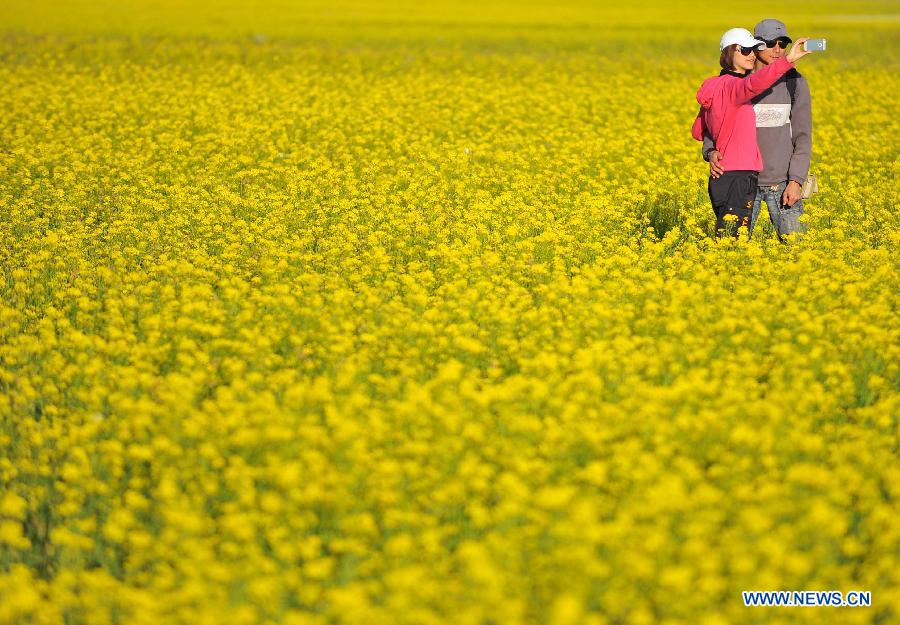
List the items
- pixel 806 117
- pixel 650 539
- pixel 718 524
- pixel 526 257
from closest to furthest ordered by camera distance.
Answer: pixel 650 539
pixel 718 524
pixel 806 117
pixel 526 257

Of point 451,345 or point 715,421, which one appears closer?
point 715,421

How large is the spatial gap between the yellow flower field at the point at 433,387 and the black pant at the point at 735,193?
416 millimetres

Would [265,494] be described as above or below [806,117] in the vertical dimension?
below

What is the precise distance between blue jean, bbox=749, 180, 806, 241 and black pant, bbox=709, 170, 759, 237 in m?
0.14

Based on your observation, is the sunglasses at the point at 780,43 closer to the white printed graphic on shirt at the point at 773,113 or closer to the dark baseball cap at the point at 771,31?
the dark baseball cap at the point at 771,31

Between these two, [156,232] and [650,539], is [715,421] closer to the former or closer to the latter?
[650,539]

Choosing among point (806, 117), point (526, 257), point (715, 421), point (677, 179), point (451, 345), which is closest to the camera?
point (715, 421)

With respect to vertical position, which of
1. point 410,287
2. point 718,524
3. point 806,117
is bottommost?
point 718,524

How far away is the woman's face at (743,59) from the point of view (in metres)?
8.14

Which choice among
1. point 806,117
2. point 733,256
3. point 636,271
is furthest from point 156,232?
point 806,117

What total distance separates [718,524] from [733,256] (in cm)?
434

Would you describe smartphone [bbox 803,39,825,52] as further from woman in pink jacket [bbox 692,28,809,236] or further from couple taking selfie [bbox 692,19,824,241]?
couple taking selfie [bbox 692,19,824,241]

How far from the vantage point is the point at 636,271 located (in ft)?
28.2

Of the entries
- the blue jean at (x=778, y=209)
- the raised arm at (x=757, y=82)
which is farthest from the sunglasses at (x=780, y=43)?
the blue jean at (x=778, y=209)
